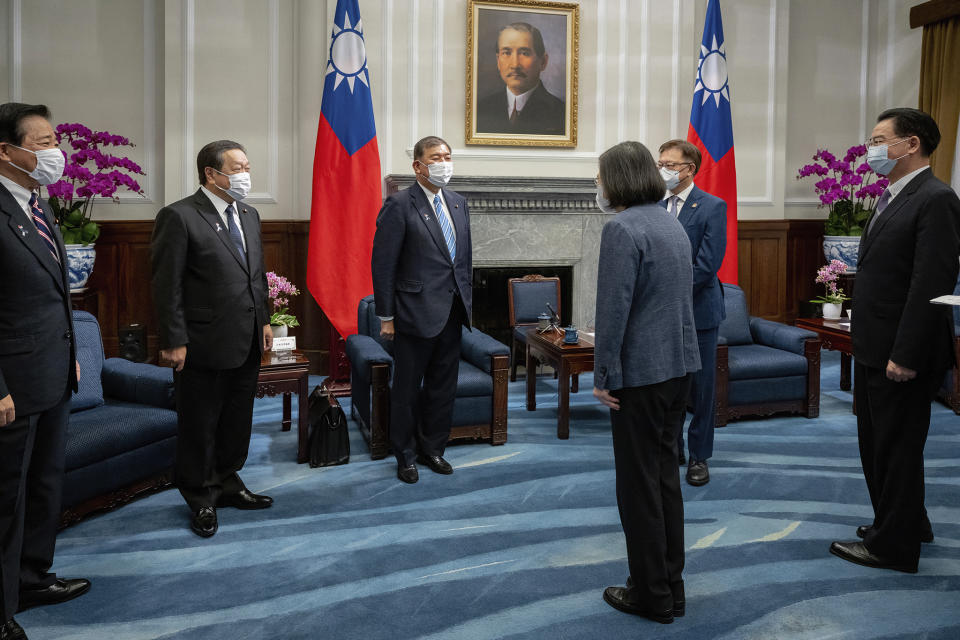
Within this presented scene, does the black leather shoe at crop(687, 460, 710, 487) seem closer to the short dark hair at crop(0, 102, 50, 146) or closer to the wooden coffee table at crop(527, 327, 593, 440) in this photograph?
the wooden coffee table at crop(527, 327, 593, 440)

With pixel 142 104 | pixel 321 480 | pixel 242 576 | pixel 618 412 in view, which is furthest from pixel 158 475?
pixel 142 104

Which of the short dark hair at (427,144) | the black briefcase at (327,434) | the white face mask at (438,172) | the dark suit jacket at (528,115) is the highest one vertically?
the dark suit jacket at (528,115)

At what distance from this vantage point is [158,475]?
3.46 metres

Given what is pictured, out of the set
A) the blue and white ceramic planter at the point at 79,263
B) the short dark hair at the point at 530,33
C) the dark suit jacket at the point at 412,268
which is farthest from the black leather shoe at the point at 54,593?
the short dark hair at the point at 530,33

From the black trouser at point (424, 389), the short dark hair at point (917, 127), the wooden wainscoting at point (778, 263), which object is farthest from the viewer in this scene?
the wooden wainscoting at point (778, 263)

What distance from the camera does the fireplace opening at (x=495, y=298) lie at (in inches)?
245

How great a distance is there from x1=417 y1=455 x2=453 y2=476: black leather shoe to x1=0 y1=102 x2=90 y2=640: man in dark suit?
184 cm

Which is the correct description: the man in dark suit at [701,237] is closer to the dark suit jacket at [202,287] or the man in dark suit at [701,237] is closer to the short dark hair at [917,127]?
the short dark hair at [917,127]

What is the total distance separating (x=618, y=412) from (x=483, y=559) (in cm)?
91

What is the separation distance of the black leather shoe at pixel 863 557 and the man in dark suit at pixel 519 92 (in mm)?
4409

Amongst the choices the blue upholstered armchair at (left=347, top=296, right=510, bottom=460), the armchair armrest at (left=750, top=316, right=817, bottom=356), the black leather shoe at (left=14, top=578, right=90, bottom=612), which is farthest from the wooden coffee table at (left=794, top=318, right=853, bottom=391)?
the black leather shoe at (left=14, top=578, right=90, bottom=612)

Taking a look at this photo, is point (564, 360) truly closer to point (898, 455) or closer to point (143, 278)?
point (898, 455)

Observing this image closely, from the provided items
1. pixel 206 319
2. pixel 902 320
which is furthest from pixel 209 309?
pixel 902 320

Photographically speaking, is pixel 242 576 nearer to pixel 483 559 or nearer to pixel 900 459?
pixel 483 559
